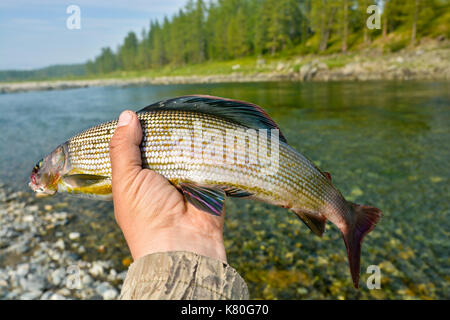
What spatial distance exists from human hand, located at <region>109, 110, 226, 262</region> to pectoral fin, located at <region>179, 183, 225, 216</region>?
180 mm

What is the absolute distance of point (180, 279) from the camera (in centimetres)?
211

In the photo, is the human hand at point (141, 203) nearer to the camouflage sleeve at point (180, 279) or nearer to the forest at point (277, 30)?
the camouflage sleeve at point (180, 279)

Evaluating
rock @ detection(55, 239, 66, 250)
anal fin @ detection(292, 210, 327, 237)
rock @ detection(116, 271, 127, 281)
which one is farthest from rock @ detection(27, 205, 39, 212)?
anal fin @ detection(292, 210, 327, 237)

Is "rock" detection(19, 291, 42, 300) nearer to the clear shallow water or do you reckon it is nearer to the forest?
the clear shallow water

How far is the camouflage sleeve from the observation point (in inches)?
81.2

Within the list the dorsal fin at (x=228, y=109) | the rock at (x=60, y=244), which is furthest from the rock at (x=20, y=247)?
the dorsal fin at (x=228, y=109)

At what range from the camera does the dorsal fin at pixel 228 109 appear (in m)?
2.98

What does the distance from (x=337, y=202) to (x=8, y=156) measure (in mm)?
15659

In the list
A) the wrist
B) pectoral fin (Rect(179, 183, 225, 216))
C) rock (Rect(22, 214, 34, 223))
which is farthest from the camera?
rock (Rect(22, 214, 34, 223))

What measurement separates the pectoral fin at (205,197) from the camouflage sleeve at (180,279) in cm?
42

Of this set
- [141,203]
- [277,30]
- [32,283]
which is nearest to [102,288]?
[32,283]

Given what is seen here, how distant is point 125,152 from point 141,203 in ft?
1.52

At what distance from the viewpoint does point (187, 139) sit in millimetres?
2873
